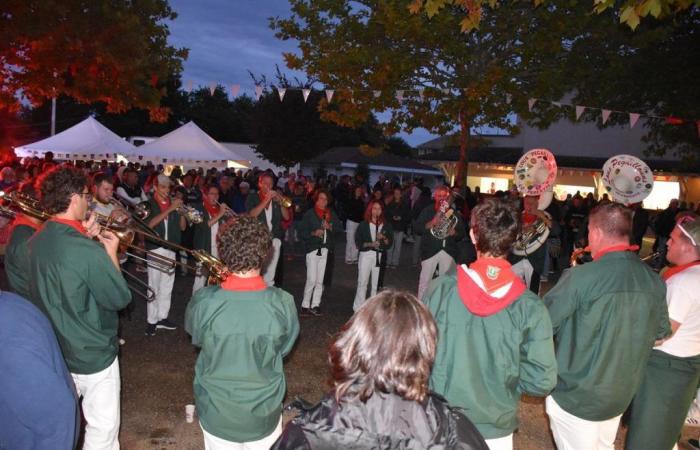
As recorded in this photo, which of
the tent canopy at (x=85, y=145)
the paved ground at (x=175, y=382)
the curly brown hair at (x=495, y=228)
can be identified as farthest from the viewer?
the tent canopy at (x=85, y=145)

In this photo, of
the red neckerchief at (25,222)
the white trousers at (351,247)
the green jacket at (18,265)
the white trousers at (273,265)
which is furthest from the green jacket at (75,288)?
the white trousers at (351,247)

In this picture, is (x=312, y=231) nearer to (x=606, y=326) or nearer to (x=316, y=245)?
(x=316, y=245)

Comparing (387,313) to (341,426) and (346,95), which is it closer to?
(341,426)

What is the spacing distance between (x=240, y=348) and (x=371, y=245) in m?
5.78

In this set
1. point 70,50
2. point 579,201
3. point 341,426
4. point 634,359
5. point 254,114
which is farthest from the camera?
point 254,114

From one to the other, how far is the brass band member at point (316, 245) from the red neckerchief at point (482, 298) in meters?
5.80

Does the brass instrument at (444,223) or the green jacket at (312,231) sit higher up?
the brass instrument at (444,223)

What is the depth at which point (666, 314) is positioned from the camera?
11.2ft

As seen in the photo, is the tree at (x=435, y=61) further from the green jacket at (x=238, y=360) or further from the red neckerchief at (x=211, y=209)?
the green jacket at (x=238, y=360)

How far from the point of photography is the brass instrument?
26.8ft

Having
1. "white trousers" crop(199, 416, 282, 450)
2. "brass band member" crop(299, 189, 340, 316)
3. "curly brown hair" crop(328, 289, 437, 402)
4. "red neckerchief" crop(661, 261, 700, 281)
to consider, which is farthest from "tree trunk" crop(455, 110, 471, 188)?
"curly brown hair" crop(328, 289, 437, 402)

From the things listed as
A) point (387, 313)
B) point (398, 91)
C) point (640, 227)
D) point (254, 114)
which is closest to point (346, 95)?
point (398, 91)

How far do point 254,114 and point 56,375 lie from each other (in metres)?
34.8

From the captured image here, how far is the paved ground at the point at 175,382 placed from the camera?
15.7 feet
